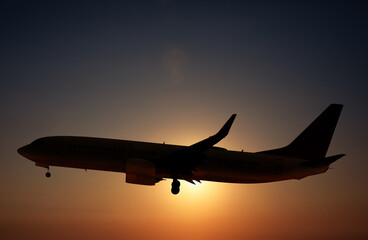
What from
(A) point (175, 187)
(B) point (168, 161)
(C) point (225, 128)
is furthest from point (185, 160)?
(C) point (225, 128)

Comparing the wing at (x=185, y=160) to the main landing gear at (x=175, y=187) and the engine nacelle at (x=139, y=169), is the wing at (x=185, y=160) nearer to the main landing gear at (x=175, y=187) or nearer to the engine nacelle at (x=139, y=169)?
the main landing gear at (x=175, y=187)

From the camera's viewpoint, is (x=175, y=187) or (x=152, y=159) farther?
(x=175, y=187)

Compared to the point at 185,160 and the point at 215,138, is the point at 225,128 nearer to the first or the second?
the point at 215,138

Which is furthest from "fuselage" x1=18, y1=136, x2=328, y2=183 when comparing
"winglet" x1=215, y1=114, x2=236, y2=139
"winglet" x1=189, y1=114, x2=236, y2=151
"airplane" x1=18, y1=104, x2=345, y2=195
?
"winglet" x1=215, y1=114, x2=236, y2=139

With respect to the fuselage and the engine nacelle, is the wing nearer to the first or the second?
the fuselage

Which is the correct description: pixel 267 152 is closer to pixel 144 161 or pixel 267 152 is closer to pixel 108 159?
pixel 144 161

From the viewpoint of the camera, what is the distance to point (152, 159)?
32.4 m

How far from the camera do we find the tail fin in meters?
36.8

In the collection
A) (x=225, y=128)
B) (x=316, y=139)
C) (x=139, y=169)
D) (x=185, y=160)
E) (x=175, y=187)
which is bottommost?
(x=175, y=187)

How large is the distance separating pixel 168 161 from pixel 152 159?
1359 millimetres

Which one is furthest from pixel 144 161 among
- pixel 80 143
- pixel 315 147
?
pixel 315 147

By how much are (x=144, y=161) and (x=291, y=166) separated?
483 inches

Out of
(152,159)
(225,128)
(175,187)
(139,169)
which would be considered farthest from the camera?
(175,187)

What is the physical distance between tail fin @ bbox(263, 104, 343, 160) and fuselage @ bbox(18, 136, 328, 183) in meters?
2.42
